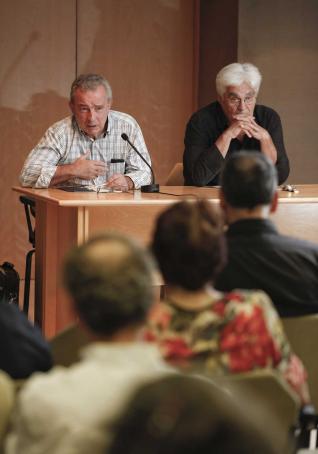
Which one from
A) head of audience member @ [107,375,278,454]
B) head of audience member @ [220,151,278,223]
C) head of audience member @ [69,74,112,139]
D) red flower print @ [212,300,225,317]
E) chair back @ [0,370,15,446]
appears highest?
head of audience member @ [69,74,112,139]

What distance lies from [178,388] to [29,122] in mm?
5219

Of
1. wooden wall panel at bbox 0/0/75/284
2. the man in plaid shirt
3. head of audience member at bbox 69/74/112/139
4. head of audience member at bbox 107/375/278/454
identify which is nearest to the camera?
head of audience member at bbox 107/375/278/454

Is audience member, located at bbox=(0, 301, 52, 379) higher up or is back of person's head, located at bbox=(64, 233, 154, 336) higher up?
back of person's head, located at bbox=(64, 233, 154, 336)

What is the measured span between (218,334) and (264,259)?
0.49 metres

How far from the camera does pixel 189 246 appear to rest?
60.9 inches

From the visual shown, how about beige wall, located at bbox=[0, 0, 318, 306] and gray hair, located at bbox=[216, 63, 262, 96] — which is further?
beige wall, located at bbox=[0, 0, 318, 306]

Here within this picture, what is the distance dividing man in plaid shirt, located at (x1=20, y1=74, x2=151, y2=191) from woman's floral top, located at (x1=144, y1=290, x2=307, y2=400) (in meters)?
2.41

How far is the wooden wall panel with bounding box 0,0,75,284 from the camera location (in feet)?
18.6

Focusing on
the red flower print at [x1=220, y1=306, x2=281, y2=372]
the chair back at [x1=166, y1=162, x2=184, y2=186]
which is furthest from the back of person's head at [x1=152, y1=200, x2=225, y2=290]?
the chair back at [x1=166, y1=162, x2=184, y2=186]

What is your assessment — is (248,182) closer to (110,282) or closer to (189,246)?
(189,246)

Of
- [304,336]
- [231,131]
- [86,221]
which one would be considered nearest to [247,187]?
[304,336]

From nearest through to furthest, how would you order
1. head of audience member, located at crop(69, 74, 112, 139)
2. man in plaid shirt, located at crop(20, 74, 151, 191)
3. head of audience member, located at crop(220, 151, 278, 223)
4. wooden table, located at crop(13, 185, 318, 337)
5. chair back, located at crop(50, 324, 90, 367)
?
chair back, located at crop(50, 324, 90, 367) → head of audience member, located at crop(220, 151, 278, 223) → wooden table, located at crop(13, 185, 318, 337) → man in plaid shirt, located at crop(20, 74, 151, 191) → head of audience member, located at crop(69, 74, 112, 139)

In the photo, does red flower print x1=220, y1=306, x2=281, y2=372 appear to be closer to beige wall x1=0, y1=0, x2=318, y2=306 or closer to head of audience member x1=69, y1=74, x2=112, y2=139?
head of audience member x1=69, y1=74, x2=112, y2=139

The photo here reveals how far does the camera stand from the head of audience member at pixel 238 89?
4.32 meters
